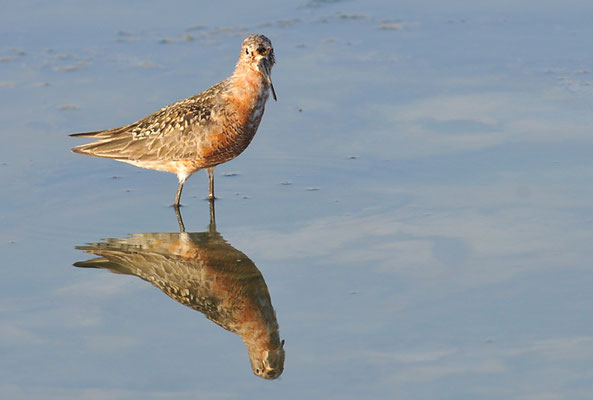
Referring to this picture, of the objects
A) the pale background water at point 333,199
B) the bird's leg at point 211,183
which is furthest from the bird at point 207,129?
the pale background water at point 333,199

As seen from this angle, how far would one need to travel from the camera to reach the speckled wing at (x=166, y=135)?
8938 millimetres

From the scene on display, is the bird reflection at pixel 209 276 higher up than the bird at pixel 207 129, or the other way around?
the bird at pixel 207 129

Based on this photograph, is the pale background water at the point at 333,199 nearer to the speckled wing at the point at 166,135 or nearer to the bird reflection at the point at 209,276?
the bird reflection at the point at 209,276

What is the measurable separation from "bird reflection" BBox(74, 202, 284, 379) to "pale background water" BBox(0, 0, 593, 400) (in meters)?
0.11

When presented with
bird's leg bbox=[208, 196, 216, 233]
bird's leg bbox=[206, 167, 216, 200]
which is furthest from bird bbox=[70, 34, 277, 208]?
bird's leg bbox=[208, 196, 216, 233]

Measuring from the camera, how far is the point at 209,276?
747 cm

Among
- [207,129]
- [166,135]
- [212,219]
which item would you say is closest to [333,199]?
[212,219]

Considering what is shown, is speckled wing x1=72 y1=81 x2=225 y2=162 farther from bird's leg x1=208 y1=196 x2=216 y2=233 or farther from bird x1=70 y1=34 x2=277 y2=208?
bird's leg x1=208 y1=196 x2=216 y2=233

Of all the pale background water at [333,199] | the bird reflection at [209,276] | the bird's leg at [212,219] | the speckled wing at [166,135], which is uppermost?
the speckled wing at [166,135]

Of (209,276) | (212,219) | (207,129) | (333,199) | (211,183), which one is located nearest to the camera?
(209,276)

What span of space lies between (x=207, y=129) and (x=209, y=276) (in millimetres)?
1867

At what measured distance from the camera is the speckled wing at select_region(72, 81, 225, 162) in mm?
8938

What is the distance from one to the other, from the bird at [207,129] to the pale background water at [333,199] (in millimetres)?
334

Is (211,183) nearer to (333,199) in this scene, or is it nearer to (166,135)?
(166,135)
